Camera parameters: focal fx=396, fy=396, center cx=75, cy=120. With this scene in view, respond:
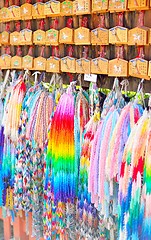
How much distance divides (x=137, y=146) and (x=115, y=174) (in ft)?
0.63

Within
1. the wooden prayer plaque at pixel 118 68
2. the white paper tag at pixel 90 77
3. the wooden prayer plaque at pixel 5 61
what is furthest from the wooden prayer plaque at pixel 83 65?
the wooden prayer plaque at pixel 5 61

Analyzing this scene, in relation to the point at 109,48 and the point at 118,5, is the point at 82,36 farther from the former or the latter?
the point at 118,5

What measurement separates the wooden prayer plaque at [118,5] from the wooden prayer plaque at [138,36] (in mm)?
106

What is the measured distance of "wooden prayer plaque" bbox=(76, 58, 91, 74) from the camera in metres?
1.89

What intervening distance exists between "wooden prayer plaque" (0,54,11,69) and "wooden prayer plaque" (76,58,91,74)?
0.57 meters

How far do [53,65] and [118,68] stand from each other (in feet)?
1.48

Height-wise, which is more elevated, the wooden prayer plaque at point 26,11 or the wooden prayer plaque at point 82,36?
the wooden prayer plaque at point 26,11

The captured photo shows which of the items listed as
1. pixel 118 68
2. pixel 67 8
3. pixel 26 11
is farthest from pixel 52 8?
pixel 118 68

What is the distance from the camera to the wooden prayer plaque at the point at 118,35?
1698 mm

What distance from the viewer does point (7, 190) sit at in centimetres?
236

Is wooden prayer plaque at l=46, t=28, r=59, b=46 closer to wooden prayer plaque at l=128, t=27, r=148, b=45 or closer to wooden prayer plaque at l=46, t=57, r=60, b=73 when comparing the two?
wooden prayer plaque at l=46, t=57, r=60, b=73

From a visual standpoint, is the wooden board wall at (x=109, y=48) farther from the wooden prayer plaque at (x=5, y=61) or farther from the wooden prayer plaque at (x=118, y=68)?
the wooden prayer plaque at (x=5, y=61)

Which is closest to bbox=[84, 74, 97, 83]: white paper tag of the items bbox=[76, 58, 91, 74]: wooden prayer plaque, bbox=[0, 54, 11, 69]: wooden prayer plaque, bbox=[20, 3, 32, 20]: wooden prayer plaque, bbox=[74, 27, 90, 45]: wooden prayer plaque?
bbox=[76, 58, 91, 74]: wooden prayer plaque

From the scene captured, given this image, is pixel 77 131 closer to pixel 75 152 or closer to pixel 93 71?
pixel 75 152
